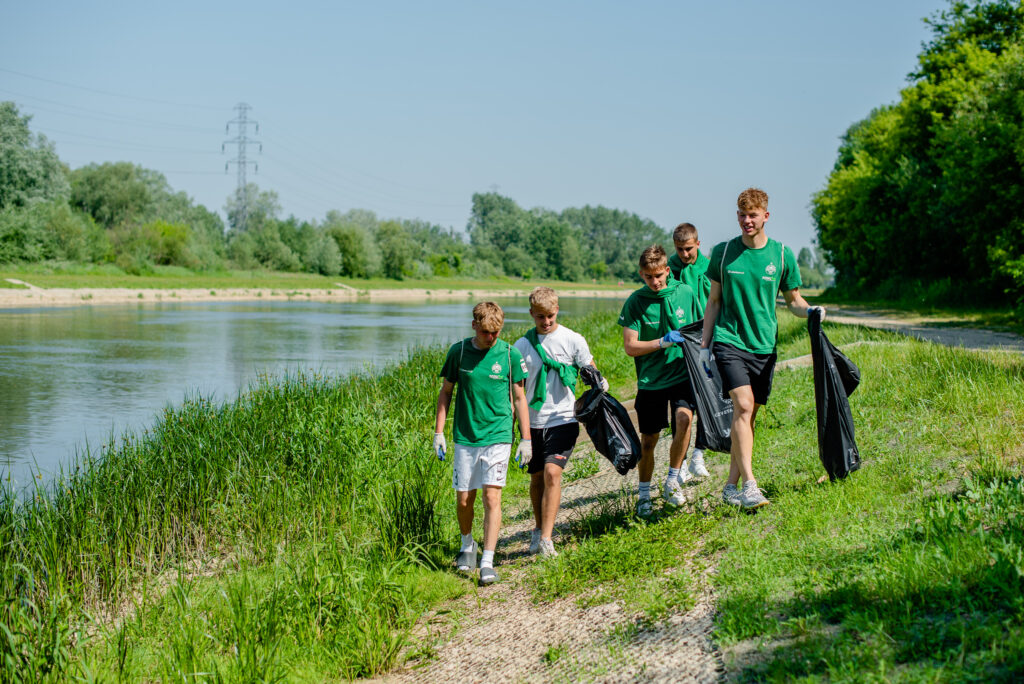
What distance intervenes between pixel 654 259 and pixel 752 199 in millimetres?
940

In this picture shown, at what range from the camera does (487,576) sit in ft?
18.0

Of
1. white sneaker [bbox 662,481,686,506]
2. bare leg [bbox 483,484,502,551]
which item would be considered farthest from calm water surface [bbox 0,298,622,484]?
white sneaker [bbox 662,481,686,506]

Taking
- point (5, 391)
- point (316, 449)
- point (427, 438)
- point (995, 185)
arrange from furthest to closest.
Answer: point (995, 185) < point (5, 391) < point (427, 438) < point (316, 449)

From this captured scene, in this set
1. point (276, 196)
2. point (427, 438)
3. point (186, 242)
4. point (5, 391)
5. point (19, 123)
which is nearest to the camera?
point (427, 438)

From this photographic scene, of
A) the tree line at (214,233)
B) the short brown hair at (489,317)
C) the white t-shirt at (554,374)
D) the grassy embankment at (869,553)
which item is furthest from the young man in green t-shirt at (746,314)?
the tree line at (214,233)


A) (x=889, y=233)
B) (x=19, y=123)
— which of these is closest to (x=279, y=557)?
(x=889, y=233)

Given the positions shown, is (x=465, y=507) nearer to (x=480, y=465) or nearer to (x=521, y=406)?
(x=480, y=465)

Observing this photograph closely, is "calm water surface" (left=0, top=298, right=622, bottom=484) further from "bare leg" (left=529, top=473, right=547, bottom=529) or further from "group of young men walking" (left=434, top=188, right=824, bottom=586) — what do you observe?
"bare leg" (left=529, top=473, right=547, bottom=529)

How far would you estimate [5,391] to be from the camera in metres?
15.3

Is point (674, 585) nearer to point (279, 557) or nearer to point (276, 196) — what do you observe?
point (279, 557)

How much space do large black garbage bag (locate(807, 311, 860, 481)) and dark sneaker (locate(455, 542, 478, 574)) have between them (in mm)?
2403

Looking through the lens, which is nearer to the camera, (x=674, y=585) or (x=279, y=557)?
(x=674, y=585)

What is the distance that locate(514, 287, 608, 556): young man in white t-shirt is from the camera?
18.2 ft

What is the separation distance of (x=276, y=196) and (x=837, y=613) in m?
114
